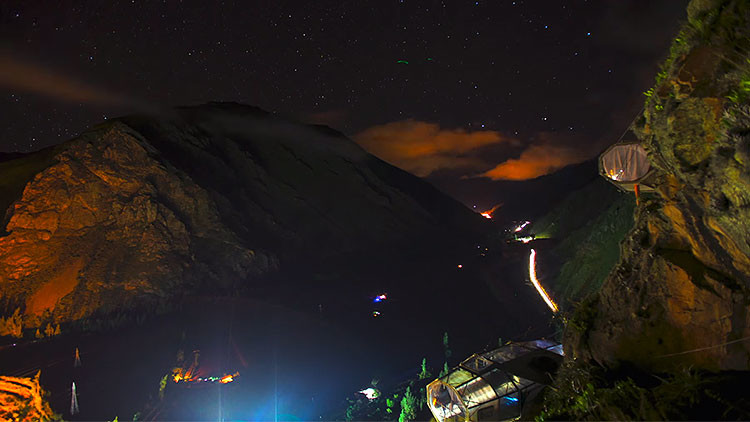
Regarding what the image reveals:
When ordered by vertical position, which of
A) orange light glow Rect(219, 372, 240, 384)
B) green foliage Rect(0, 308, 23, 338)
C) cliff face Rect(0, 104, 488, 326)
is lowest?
orange light glow Rect(219, 372, 240, 384)

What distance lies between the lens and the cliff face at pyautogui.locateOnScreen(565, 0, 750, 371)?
4.04 m

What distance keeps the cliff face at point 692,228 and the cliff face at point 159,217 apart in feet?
138

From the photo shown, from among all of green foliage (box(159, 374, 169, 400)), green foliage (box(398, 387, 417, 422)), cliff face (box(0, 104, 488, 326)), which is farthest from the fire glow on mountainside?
cliff face (box(0, 104, 488, 326))

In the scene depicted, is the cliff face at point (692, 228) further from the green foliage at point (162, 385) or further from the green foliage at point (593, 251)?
the green foliage at point (162, 385)

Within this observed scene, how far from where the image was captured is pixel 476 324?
109 feet

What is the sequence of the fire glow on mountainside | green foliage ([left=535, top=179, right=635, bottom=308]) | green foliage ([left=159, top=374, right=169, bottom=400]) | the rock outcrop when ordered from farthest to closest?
the fire glow on mountainside < green foliage ([left=535, top=179, right=635, bottom=308]) < green foliage ([left=159, top=374, right=169, bottom=400]) < the rock outcrop

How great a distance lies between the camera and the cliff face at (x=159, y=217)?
108ft

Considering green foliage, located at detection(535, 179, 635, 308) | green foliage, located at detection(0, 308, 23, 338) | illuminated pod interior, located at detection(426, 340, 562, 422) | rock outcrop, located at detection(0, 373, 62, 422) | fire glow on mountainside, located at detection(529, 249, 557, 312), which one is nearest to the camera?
illuminated pod interior, located at detection(426, 340, 562, 422)

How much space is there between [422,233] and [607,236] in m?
56.8

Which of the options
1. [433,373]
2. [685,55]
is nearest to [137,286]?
[433,373]

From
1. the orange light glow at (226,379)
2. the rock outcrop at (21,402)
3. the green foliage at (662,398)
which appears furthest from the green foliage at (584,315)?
the orange light glow at (226,379)

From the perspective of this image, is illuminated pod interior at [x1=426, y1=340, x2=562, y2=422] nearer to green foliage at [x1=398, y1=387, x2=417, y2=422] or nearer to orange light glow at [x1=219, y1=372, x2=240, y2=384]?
green foliage at [x1=398, y1=387, x2=417, y2=422]

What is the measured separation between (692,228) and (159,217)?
47.8m

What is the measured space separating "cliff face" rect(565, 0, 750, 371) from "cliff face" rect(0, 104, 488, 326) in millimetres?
42111
